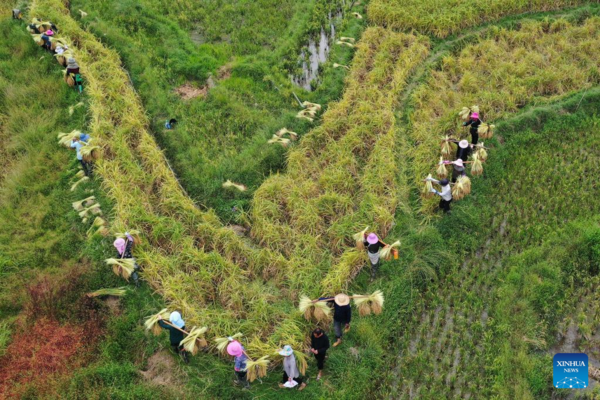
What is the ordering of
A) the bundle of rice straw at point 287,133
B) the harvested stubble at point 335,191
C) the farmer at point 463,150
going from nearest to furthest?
the harvested stubble at point 335,191
the farmer at point 463,150
the bundle of rice straw at point 287,133

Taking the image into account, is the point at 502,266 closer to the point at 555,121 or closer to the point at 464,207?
the point at 464,207

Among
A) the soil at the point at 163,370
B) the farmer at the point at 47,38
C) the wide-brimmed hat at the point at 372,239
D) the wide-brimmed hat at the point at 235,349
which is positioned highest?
the farmer at the point at 47,38

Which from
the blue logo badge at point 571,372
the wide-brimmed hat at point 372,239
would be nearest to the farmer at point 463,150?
the wide-brimmed hat at point 372,239

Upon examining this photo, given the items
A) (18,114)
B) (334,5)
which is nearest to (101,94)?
(18,114)

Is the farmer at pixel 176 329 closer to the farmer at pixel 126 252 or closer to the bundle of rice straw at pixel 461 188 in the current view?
the farmer at pixel 126 252

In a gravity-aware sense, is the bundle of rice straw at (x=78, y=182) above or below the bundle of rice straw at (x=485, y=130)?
below

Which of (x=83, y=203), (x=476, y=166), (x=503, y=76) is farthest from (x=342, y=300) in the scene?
(x=503, y=76)
